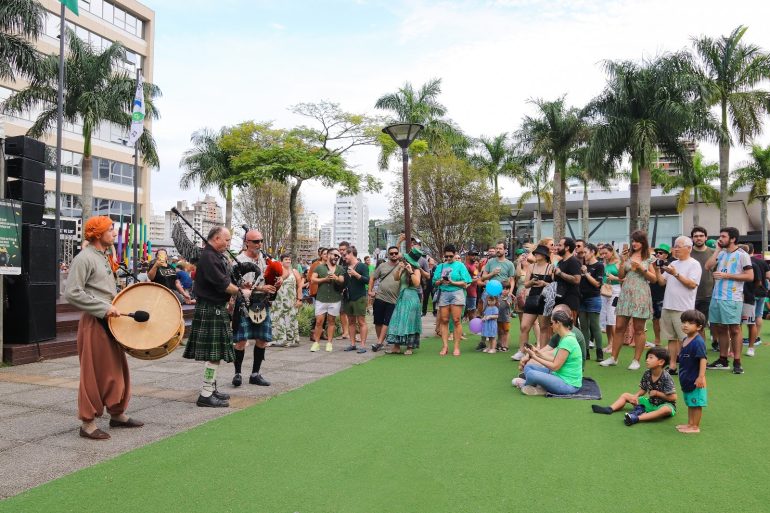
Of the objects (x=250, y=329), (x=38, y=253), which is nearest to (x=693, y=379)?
(x=250, y=329)

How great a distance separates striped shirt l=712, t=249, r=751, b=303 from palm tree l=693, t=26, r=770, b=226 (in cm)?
2138

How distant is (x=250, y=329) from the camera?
6.63m

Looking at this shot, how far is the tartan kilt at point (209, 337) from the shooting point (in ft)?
18.3

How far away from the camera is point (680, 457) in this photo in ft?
13.6

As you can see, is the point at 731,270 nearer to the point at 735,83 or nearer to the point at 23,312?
the point at 23,312

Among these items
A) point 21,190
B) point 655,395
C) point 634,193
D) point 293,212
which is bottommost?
point 655,395

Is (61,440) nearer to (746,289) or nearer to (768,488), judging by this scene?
(768,488)

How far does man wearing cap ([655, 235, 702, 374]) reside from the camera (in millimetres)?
7129

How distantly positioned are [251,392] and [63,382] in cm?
235

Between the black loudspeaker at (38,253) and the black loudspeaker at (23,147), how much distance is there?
3.53 feet

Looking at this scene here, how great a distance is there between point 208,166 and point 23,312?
30.3 metres

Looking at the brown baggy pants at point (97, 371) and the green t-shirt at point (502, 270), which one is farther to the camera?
the green t-shirt at point (502, 270)

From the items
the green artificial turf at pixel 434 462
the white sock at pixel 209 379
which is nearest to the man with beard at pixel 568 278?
the green artificial turf at pixel 434 462

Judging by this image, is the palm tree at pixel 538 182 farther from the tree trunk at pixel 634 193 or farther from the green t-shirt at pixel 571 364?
the green t-shirt at pixel 571 364
